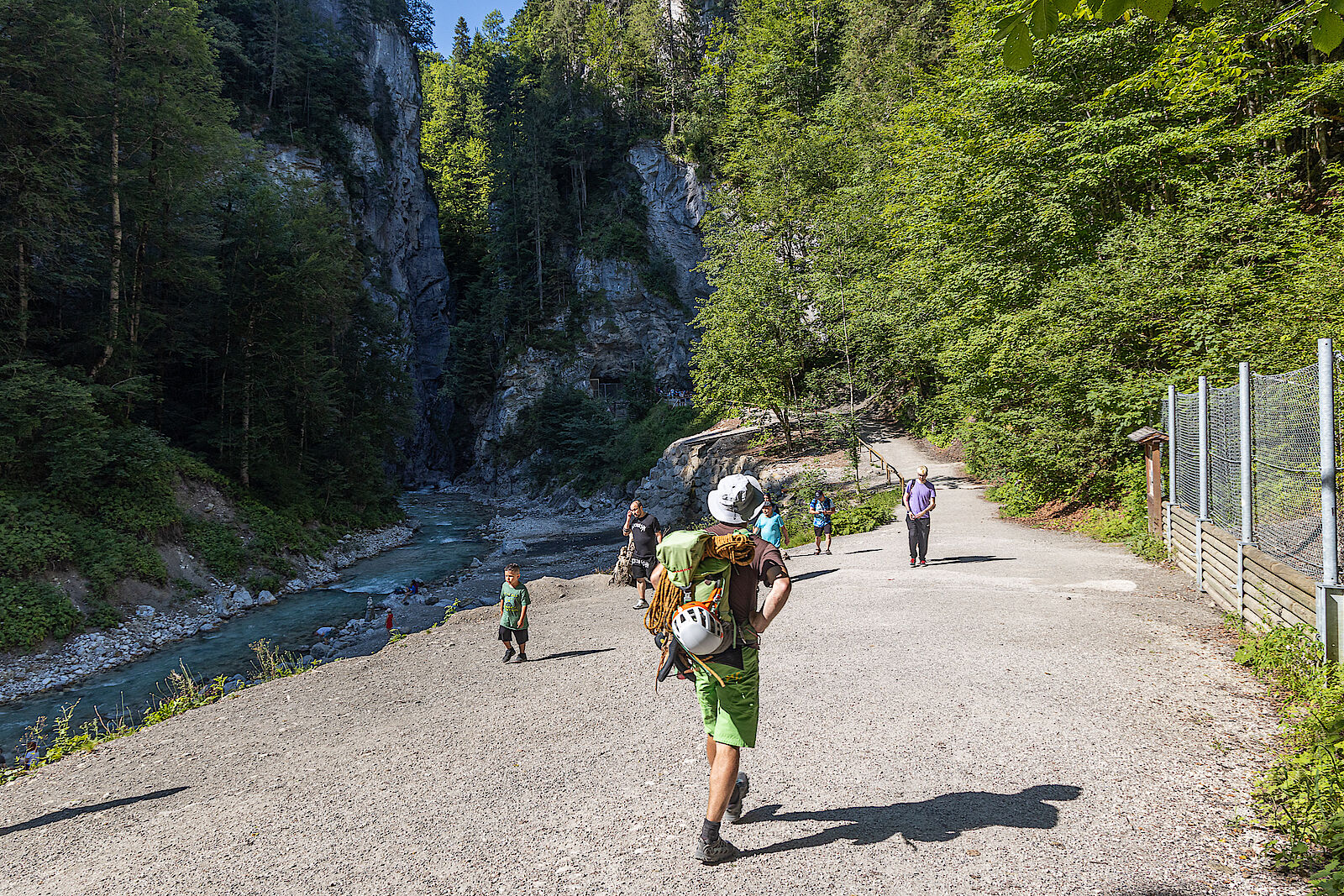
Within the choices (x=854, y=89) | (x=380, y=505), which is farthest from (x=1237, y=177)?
(x=380, y=505)

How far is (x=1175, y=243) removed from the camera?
1269 cm

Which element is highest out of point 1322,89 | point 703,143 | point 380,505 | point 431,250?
point 703,143

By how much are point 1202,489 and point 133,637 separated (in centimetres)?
2021

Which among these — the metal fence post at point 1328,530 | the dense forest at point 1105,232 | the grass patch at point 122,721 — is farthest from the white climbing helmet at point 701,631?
the dense forest at point 1105,232

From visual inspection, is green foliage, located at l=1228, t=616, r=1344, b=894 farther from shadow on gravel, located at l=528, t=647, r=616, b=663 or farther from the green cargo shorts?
shadow on gravel, located at l=528, t=647, r=616, b=663

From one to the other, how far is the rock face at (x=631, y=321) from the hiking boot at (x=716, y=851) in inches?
1710

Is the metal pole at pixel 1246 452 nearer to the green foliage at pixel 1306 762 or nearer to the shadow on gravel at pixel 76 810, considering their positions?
the green foliage at pixel 1306 762

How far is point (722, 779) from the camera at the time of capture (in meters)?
3.49

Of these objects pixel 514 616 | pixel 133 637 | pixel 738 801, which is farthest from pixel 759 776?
pixel 133 637

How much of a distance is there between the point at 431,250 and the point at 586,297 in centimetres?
1684

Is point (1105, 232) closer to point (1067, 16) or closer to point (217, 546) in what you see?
point (1067, 16)

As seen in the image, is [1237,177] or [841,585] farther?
[1237,177]

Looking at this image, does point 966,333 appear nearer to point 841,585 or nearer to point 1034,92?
point 1034,92

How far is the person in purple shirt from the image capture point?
36.2ft
